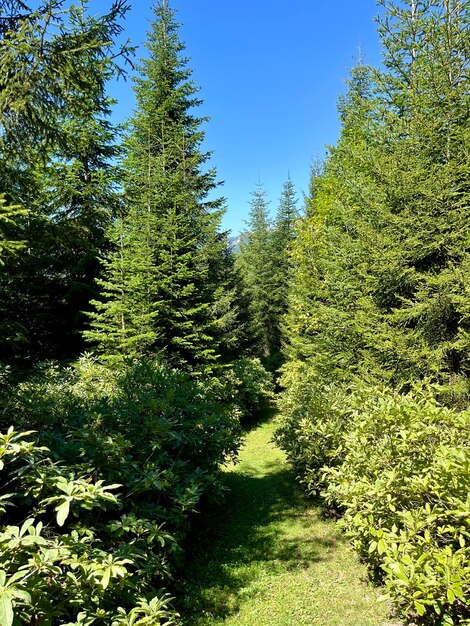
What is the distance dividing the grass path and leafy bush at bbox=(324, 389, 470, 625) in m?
0.45

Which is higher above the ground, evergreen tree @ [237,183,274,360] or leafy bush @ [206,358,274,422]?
evergreen tree @ [237,183,274,360]

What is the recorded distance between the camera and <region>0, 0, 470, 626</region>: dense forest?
233 centimetres

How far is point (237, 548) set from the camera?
4.28 metres

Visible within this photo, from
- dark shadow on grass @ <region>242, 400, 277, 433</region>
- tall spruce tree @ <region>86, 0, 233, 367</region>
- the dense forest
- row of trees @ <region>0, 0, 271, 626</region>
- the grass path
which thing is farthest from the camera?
dark shadow on grass @ <region>242, 400, 277, 433</region>

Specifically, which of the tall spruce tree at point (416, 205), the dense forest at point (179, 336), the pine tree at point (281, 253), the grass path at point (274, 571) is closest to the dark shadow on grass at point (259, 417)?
the dense forest at point (179, 336)

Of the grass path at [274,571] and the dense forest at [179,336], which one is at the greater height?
the dense forest at [179,336]

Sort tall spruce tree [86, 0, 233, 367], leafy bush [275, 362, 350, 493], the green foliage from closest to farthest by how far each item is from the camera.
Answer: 1. leafy bush [275, 362, 350, 493]
2. tall spruce tree [86, 0, 233, 367]
3. the green foliage

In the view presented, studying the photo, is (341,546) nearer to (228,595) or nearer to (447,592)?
(228,595)

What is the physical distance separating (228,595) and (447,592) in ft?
7.22

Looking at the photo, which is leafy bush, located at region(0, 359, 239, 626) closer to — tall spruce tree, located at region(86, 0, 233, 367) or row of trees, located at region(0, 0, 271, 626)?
row of trees, located at region(0, 0, 271, 626)

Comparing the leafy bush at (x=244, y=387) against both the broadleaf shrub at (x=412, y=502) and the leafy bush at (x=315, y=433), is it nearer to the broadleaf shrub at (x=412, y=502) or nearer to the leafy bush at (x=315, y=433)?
the leafy bush at (x=315, y=433)

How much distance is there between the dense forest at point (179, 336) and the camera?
7.63 feet

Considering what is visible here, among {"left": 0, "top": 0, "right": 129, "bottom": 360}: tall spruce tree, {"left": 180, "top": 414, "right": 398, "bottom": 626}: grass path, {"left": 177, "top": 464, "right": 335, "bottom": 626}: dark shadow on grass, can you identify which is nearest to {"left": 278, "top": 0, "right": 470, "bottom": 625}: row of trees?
{"left": 180, "top": 414, "right": 398, "bottom": 626}: grass path

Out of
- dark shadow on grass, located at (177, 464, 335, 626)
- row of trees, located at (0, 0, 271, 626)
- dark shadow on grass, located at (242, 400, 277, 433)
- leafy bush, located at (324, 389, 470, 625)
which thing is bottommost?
dark shadow on grass, located at (242, 400, 277, 433)
